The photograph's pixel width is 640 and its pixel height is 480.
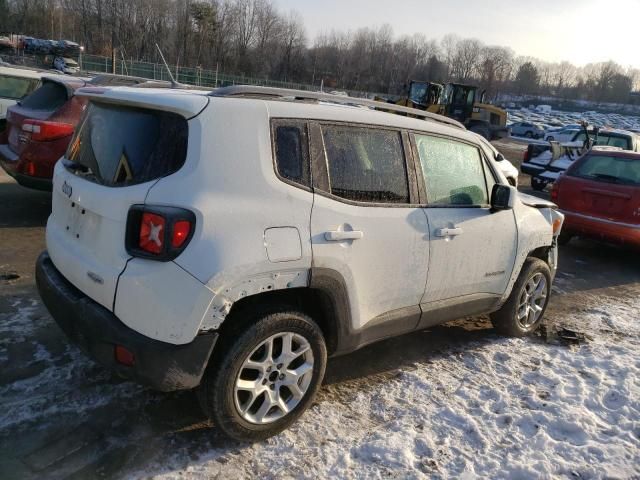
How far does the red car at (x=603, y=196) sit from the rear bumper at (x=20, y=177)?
702 centimetres

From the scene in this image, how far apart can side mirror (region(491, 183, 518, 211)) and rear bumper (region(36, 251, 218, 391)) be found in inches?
94.4

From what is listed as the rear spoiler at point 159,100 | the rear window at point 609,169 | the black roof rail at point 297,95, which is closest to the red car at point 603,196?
the rear window at point 609,169

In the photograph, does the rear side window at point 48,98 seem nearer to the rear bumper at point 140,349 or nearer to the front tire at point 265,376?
the rear bumper at point 140,349

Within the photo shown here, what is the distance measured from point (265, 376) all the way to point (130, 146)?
1.40 metres

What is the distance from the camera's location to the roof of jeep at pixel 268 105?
271cm

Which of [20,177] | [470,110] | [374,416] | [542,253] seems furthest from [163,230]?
[470,110]

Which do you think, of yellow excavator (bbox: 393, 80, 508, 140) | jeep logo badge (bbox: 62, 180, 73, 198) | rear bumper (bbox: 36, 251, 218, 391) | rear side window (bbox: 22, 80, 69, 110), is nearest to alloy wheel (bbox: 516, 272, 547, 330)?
rear bumper (bbox: 36, 251, 218, 391)

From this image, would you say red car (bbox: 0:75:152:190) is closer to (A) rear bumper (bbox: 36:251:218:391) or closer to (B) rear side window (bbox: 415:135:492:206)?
(A) rear bumper (bbox: 36:251:218:391)

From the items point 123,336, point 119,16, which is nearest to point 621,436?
point 123,336

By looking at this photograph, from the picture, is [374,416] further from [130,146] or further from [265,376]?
[130,146]

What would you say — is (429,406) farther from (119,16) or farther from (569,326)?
(119,16)

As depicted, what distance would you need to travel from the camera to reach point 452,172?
3.87 m

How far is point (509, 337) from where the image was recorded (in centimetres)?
477

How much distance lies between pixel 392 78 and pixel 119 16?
4020 cm
